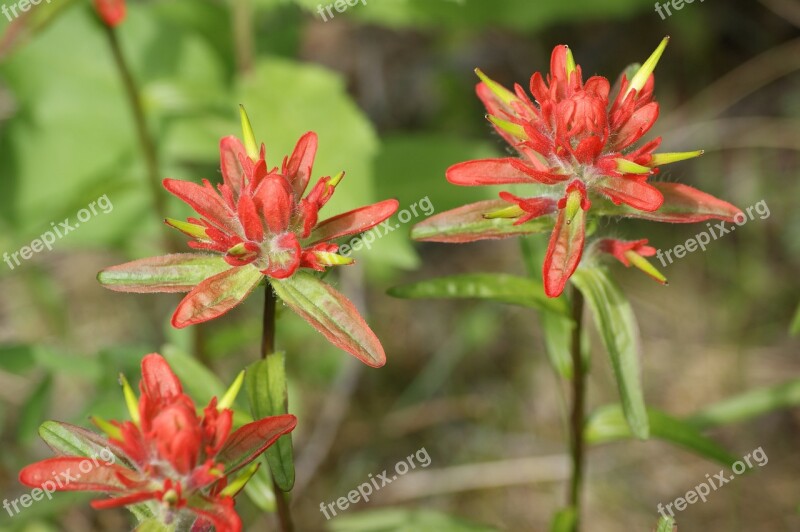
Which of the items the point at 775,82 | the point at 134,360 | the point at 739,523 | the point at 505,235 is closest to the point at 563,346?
the point at 505,235

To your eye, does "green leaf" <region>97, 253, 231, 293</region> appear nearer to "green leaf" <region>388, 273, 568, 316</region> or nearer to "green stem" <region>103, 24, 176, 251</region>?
"green leaf" <region>388, 273, 568, 316</region>

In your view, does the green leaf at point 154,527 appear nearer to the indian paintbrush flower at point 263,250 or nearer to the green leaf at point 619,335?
the indian paintbrush flower at point 263,250

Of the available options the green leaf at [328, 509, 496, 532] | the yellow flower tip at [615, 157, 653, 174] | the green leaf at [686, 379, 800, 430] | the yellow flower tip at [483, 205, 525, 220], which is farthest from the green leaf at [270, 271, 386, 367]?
the green leaf at [686, 379, 800, 430]

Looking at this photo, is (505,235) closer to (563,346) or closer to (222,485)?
(563,346)

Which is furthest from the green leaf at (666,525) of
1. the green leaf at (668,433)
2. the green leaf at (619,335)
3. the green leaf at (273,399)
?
the green leaf at (273,399)

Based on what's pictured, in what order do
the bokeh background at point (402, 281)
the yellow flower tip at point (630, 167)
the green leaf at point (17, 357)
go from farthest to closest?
the bokeh background at point (402, 281) → the green leaf at point (17, 357) → the yellow flower tip at point (630, 167)

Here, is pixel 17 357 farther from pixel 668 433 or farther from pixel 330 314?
pixel 668 433
